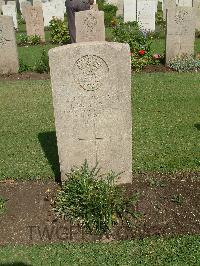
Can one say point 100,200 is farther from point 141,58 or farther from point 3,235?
point 141,58

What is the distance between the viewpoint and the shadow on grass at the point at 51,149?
504cm

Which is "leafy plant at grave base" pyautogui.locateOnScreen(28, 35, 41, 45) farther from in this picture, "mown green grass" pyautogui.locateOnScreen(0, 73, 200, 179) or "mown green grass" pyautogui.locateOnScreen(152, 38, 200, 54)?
"mown green grass" pyautogui.locateOnScreen(0, 73, 200, 179)

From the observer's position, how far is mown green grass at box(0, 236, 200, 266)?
11.4 feet

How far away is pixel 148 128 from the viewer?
6.39 metres

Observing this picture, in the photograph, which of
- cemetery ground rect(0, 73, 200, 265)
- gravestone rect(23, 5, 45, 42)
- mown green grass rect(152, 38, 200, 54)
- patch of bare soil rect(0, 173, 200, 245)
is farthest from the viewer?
gravestone rect(23, 5, 45, 42)

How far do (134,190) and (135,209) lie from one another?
1.23ft

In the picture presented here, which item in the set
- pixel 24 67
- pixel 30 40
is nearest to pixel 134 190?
pixel 24 67

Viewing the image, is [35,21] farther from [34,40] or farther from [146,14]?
[146,14]

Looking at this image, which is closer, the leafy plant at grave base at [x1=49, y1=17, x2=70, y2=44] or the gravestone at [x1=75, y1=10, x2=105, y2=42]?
the gravestone at [x1=75, y1=10, x2=105, y2=42]

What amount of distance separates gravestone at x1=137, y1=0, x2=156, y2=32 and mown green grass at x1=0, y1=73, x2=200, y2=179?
7019mm

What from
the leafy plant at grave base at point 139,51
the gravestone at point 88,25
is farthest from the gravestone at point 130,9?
the gravestone at point 88,25

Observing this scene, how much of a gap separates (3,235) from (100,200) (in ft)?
3.53

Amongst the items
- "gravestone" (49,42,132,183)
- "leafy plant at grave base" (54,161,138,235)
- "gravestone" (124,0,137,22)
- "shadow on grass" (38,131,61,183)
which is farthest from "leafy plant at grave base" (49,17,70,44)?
"leafy plant at grave base" (54,161,138,235)

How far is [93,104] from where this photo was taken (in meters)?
4.10
